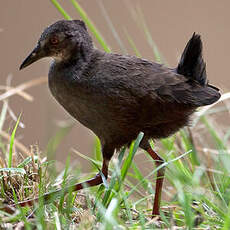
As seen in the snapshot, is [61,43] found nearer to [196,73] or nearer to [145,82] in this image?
[145,82]

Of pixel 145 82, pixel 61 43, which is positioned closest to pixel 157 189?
pixel 145 82

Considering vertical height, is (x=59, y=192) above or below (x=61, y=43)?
below

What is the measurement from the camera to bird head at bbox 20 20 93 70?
209 centimetres

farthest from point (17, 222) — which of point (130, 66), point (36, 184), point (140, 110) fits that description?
point (130, 66)

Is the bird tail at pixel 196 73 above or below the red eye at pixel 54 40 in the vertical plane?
below

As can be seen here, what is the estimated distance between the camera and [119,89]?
6.49 feet

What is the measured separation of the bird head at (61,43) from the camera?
6.86 feet

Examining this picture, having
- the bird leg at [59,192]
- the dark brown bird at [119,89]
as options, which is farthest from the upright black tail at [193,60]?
the bird leg at [59,192]

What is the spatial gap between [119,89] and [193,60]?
1.22 ft

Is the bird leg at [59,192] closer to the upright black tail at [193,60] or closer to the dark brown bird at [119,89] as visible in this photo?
the dark brown bird at [119,89]

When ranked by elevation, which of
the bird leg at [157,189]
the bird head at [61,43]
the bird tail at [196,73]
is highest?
the bird head at [61,43]

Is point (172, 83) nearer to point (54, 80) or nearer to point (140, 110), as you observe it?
point (140, 110)

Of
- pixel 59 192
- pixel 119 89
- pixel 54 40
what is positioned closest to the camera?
Result: pixel 59 192

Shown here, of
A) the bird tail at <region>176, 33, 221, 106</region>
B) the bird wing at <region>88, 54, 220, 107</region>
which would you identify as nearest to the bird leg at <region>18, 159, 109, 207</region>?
the bird wing at <region>88, 54, 220, 107</region>
